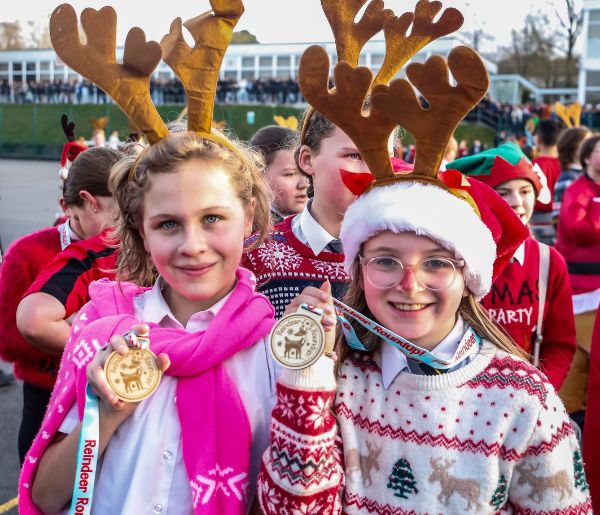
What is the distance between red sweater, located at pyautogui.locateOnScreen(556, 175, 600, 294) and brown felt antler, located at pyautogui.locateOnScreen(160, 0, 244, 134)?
3.78 meters

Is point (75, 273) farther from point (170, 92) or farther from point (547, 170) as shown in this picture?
point (170, 92)

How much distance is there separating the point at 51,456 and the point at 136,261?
1.99ft

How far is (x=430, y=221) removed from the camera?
5.88ft

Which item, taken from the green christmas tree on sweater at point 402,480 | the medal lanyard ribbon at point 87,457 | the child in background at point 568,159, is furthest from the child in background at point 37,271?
the child in background at point 568,159

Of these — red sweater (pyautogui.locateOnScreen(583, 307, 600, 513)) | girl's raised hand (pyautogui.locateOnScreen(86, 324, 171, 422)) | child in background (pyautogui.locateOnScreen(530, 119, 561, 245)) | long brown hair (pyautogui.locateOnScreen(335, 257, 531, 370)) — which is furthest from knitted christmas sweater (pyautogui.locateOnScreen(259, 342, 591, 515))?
child in background (pyautogui.locateOnScreen(530, 119, 561, 245))

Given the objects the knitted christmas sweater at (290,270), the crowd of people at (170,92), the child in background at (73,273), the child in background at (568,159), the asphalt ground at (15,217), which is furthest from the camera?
the crowd of people at (170,92)

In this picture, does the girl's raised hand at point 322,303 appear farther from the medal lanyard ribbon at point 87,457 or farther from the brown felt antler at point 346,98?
the medal lanyard ribbon at point 87,457

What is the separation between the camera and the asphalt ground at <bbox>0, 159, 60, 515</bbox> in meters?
4.56

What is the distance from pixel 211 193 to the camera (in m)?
1.85

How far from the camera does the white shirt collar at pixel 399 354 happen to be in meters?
1.88

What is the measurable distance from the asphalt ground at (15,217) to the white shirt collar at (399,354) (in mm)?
3104

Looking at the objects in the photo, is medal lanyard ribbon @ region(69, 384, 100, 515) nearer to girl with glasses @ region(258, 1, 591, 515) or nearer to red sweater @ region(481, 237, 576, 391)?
girl with glasses @ region(258, 1, 591, 515)

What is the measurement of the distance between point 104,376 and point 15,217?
14.3 meters

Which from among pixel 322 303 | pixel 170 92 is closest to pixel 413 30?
pixel 322 303
